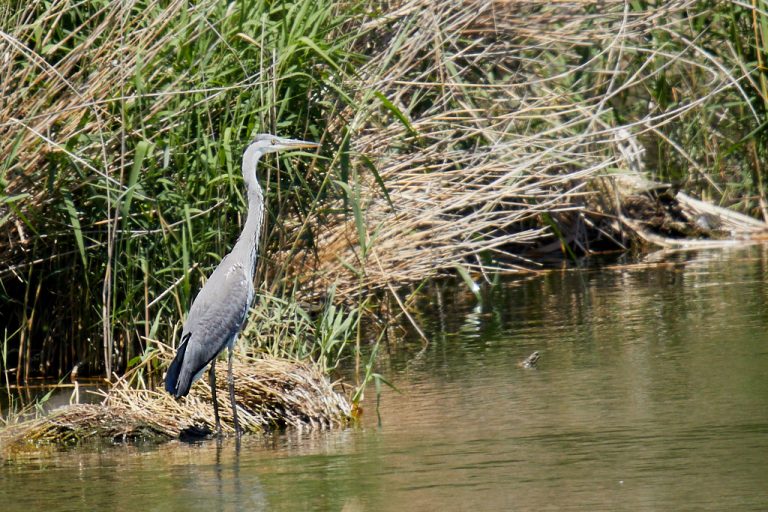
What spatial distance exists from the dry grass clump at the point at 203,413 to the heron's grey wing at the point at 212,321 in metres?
0.27

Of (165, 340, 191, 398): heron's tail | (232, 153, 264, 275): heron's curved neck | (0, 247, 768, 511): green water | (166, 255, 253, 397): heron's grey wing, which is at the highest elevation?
(232, 153, 264, 275): heron's curved neck

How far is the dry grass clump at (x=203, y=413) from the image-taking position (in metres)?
6.77

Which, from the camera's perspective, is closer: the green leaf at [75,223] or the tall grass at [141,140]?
the green leaf at [75,223]

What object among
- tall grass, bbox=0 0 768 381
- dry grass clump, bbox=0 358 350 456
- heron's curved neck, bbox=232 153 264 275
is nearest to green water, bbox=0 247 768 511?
dry grass clump, bbox=0 358 350 456

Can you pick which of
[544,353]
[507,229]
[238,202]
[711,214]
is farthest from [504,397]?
[711,214]

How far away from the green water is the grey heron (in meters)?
0.39

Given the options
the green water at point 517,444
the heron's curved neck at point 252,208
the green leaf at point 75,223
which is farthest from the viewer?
the green leaf at point 75,223

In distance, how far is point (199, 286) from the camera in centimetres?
812

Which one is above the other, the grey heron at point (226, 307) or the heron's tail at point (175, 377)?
the grey heron at point (226, 307)

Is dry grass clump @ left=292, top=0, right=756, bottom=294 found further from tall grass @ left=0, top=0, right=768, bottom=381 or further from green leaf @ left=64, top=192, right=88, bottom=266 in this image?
green leaf @ left=64, top=192, right=88, bottom=266

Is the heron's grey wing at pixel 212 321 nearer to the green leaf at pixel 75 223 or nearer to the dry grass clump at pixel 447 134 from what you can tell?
the green leaf at pixel 75 223

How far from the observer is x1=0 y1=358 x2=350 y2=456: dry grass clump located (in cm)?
677

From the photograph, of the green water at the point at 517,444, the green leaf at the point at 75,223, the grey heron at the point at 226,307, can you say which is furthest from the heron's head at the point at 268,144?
the green water at the point at 517,444

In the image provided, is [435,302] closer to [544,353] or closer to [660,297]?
[660,297]
